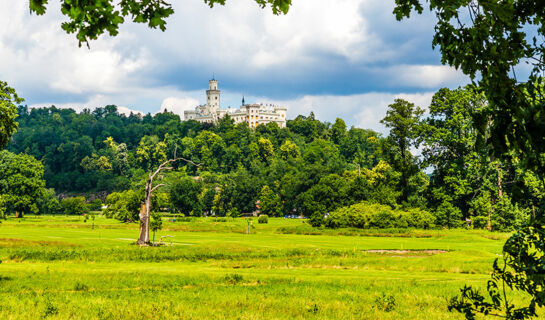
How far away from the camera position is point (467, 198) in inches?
3150

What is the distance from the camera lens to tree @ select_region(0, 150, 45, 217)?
111 metres

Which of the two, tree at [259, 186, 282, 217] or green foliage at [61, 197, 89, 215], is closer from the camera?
tree at [259, 186, 282, 217]

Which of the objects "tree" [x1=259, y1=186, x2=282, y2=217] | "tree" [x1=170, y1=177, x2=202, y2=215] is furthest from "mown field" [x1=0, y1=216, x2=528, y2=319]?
"tree" [x1=170, y1=177, x2=202, y2=215]

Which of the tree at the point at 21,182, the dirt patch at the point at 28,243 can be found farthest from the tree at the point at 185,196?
the dirt patch at the point at 28,243

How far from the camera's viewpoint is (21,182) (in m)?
113

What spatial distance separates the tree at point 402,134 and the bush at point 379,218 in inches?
289

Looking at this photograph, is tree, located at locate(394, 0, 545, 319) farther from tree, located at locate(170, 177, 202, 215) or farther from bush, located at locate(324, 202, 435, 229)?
tree, located at locate(170, 177, 202, 215)

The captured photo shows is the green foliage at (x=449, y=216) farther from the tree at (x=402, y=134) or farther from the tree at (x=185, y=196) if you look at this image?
the tree at (x=185, y=196)

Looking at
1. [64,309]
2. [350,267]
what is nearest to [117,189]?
[350,267]

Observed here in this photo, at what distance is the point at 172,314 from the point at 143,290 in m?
6.69

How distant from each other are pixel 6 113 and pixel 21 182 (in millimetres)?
93555

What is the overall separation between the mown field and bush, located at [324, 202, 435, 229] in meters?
24.6

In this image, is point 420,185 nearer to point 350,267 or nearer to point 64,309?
point 350,267

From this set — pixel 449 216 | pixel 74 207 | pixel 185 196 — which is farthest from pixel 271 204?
pixel 449 216
